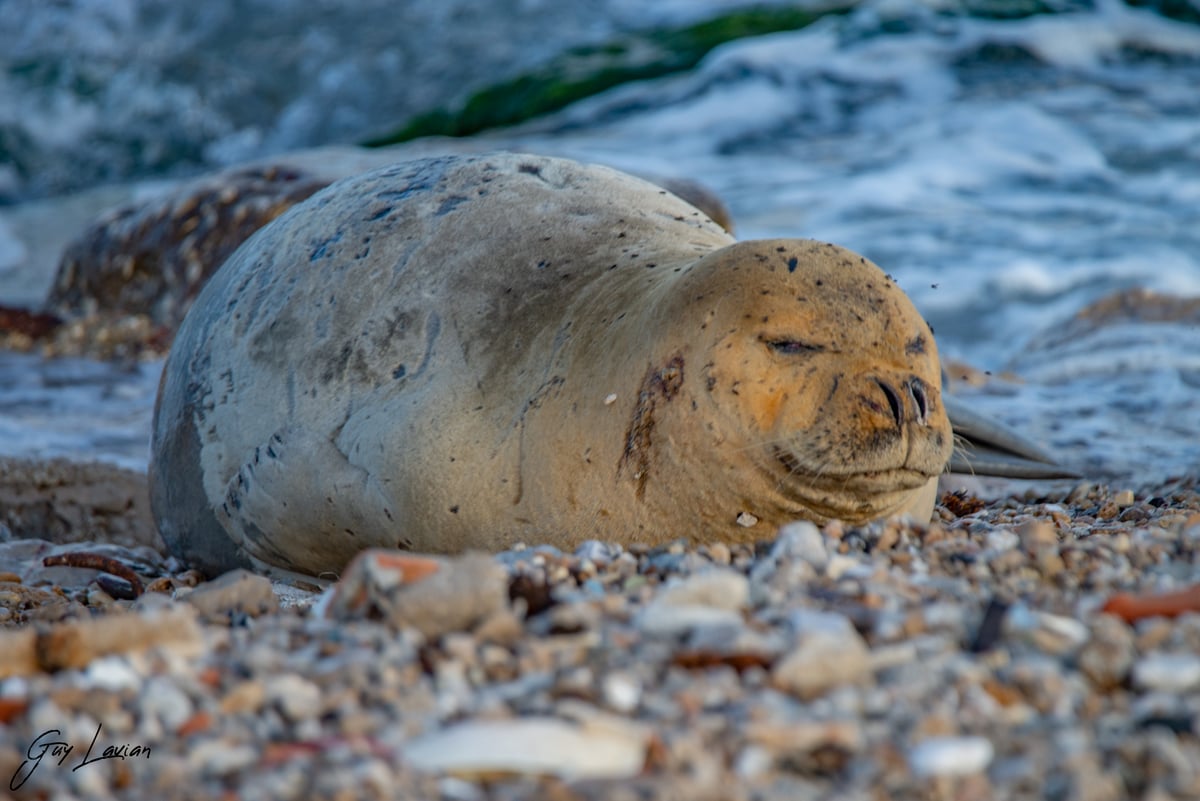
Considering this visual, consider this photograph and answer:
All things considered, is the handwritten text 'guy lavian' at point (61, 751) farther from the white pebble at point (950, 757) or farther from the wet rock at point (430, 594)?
the white pebble at point (950, 757)

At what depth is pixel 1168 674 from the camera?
6.30 feet

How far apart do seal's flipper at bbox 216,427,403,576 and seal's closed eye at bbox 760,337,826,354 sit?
1049 mm

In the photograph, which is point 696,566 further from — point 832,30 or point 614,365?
point 832,30

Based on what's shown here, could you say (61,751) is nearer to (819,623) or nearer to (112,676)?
(112,676)

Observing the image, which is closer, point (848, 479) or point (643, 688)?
point (643, 688)

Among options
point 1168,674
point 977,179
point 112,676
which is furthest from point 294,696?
point 977,179

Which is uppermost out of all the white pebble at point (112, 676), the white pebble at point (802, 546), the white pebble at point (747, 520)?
the white pebble at point (112, 676)

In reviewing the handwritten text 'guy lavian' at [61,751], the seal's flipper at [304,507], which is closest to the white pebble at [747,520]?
Result: the seal's flipper at [304,507]

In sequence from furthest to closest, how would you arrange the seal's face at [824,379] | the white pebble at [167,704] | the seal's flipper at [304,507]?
the seal's flipper at [304,507] < the seal's face at [824,379] < the white pebble at [167,704]

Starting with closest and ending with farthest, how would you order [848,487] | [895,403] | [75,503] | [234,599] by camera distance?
[234,599], [895,403], [848,487], [75,503]

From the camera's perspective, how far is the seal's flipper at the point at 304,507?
354 cm

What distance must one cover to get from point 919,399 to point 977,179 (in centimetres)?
907

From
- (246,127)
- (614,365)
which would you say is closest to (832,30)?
(246,127)

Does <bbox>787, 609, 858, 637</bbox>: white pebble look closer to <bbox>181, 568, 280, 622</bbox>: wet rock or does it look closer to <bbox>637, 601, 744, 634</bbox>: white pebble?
<bbox>637, 601, 744, 634</bbox>: white pebble
